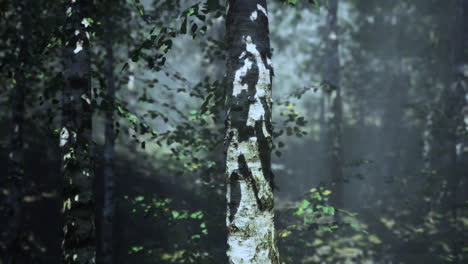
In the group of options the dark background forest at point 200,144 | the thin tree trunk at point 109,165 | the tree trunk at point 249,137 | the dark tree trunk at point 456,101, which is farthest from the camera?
the dark tree trunk at point 456,101

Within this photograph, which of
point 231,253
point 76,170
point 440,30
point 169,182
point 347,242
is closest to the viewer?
point 231,253

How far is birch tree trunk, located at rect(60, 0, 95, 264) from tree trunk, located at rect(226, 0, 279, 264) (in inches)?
69.9

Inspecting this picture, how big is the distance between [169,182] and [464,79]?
1277cm

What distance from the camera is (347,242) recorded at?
10328 mm

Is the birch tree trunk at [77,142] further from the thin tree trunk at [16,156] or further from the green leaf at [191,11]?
the thin tree trunk at [16,156]

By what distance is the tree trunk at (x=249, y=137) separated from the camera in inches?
129

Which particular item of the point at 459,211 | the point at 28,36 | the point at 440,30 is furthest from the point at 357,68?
the point at 28,36

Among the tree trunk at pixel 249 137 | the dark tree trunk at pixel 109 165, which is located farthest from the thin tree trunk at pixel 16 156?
the tree trunk at pixel 249 137

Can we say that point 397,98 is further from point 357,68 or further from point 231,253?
point 231,253

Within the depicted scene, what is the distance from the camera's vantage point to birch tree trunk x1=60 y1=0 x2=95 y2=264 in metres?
3.76

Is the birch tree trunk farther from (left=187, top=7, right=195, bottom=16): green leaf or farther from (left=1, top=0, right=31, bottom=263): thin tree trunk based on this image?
(left=1, top=0, right=31, bottom=263): thin tree trunk

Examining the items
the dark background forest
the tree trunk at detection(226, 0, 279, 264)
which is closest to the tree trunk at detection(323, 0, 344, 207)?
the dark background forest

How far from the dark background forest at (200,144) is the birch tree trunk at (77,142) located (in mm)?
46

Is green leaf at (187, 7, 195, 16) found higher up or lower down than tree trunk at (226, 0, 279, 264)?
higher up
